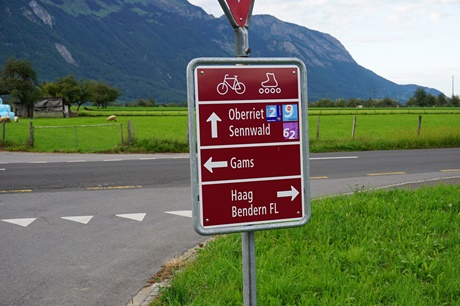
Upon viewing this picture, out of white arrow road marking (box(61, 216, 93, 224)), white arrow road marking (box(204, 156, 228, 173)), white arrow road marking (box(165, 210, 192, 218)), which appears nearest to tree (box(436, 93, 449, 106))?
white arrow road marking (box(165, 210, 192, 218))

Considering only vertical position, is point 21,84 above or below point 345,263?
above

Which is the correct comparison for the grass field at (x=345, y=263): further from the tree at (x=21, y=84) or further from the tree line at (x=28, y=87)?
the tree at (x=21, y=84)

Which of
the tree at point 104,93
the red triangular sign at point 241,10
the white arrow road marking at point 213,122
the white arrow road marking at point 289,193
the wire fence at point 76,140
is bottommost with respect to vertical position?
the wire fence at point 76,140

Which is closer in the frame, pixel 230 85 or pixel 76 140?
pixel 230 85

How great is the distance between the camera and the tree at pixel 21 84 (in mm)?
→ 103000

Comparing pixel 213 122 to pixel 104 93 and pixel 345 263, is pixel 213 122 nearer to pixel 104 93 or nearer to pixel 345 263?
pixel 345 263

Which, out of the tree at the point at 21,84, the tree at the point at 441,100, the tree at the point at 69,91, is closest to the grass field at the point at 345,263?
the tree at the point at 21,84

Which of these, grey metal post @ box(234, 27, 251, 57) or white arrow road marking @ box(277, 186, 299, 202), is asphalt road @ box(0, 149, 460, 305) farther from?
grey metal post @ box(234, 27, 251, 57)

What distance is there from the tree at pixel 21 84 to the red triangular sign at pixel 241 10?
106 metres

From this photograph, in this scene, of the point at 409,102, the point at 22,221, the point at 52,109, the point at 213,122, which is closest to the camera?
the point at 213,122

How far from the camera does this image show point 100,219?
890 centimetres

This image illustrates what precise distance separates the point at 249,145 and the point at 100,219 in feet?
21.1

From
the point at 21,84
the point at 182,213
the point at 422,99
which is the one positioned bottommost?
the point at 182,213

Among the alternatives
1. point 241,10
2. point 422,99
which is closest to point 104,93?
point 422,99
